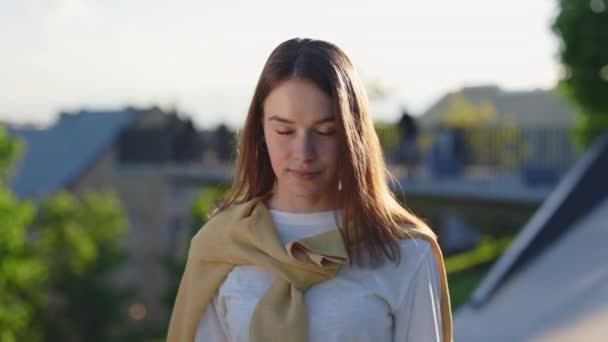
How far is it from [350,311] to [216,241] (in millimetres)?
425

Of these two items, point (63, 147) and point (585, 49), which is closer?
point (585, 49)

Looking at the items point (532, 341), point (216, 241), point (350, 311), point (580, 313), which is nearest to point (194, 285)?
point (216, 241)

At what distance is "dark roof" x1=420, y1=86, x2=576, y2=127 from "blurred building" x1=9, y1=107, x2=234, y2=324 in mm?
11658

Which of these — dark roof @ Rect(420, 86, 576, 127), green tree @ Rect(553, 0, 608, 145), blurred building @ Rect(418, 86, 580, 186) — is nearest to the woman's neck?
green tree @ Rect(553, 0, 608, 145)

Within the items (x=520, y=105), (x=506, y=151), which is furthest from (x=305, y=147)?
(x=520, y=105)

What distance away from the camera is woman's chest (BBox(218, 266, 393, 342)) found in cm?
196

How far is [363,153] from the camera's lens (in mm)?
2082

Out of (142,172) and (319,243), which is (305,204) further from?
(142,172)

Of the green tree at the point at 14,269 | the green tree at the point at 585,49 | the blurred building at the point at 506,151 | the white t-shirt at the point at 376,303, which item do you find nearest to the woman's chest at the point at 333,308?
the white t-shirt at the point at 376,303

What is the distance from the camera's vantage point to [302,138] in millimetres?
2041

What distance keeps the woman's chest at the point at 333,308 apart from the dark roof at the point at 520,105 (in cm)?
3214

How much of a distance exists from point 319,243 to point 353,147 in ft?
0.76

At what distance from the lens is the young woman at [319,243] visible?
2.00m

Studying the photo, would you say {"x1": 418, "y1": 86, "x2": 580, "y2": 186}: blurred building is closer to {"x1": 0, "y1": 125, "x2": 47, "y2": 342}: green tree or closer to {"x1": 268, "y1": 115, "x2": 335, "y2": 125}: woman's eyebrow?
{"x1": 0, "y1": 125, "x2": 47, "y2": 342}: green tree
